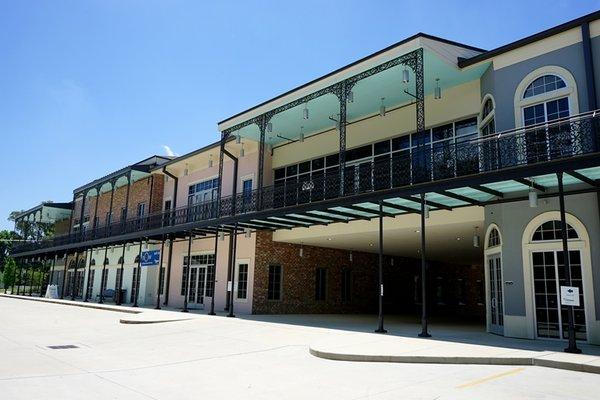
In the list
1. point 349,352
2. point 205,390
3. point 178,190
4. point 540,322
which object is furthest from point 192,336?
point 178,190

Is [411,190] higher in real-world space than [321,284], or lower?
higher

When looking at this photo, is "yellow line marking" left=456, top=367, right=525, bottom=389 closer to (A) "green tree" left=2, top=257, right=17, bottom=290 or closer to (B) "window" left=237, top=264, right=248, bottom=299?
(B) "window" left=237, top=264, right=248, bottom=299

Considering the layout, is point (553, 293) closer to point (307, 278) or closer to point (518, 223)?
point (518, 223)

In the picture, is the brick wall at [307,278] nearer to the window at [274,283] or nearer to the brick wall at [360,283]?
the brick wall at [360,283]

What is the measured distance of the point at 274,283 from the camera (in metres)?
21.9

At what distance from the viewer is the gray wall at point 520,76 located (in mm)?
12227

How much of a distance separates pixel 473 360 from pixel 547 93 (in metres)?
7.57

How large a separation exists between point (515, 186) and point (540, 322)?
3.40 m

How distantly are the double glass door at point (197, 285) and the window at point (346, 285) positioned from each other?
22.0 feet

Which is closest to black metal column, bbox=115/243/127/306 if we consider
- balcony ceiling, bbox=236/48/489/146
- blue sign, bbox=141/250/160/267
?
blue sign, bbox=141/250/160/267

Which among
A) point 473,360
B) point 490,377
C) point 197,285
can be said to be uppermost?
point 197,285

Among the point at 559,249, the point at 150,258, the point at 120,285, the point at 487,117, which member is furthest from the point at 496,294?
the point at 120,285

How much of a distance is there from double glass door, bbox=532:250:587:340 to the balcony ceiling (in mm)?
5756

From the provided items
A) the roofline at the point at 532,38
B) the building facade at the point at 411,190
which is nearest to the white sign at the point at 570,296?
the building facade at the point at 411,190
